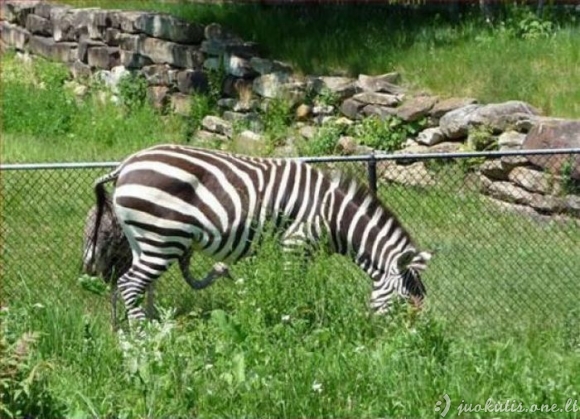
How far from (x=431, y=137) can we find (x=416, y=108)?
1.30 feet

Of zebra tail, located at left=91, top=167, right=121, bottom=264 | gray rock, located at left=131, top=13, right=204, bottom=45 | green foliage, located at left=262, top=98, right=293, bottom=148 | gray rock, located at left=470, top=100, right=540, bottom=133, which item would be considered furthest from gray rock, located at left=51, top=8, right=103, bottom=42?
zebra tail, located at left=91, top=167, right=121, bottom=264

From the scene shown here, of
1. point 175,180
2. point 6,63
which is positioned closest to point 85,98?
point 6,63

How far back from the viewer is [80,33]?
19469mm

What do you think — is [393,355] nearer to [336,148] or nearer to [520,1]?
[336,148]

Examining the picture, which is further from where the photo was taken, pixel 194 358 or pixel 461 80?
pixel 461 80

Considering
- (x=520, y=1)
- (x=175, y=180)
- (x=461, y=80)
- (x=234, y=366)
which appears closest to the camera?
(x=234, y=366)

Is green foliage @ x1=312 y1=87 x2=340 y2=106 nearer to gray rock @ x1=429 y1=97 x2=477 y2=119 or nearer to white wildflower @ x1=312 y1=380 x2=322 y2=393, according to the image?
gray rock @ x1=429 y1=97 x2=477 y2=119

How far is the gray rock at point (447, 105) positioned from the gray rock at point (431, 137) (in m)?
0.15

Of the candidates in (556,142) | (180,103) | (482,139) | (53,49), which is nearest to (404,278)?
(556,142)

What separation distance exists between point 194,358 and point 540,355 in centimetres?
188

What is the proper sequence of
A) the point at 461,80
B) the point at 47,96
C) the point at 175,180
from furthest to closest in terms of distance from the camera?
1. the point at 47,96
2. the point at 461,80
3. the point at 175,180

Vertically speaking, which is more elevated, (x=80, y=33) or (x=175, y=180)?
(x=175, y=180)

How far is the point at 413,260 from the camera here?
8.80 metres

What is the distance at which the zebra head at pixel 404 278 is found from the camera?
8.76 m
